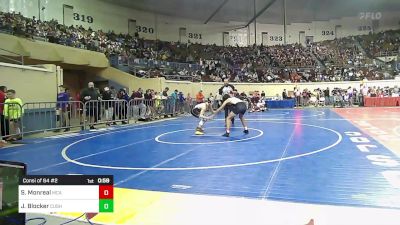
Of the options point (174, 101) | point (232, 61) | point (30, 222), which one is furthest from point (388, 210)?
point (232, 61)

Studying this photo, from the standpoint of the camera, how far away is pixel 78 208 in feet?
8.39

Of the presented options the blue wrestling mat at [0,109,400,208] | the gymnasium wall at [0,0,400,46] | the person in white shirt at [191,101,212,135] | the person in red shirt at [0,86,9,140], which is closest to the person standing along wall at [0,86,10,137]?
the person in red shirt at [0,86,9,140]

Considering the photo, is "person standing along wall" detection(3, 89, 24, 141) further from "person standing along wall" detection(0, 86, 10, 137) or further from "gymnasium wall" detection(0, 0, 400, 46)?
"gymnasium wall" detection(0, 0, 400, 46)

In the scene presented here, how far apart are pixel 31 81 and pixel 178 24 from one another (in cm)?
3044

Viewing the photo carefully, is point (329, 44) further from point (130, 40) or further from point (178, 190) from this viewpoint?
Result: point (178, 190)

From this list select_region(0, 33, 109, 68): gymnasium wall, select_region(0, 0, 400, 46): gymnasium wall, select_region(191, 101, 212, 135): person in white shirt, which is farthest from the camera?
select_region(0, 0, 400, 46): gymnasium wall

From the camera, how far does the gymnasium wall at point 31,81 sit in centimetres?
1207

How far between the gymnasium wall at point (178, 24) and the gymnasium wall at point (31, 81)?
14.3m

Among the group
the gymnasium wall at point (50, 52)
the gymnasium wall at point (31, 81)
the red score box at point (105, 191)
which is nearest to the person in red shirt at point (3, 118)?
the gymnasium wall at point (31, 81)

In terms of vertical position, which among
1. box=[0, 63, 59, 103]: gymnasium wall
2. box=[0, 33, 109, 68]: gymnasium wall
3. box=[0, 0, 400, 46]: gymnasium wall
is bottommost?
box=[0, 63, 59, 103]: gymnasium wall

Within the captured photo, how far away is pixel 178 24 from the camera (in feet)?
137

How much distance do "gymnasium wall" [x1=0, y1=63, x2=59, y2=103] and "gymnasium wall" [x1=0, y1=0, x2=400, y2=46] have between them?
46.8ft

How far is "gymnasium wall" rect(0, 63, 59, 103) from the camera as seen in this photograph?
1207cm
